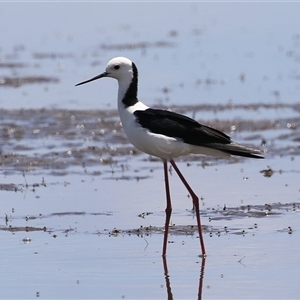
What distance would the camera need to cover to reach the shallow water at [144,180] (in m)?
7.65

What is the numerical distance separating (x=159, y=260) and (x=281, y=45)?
15.2 metres

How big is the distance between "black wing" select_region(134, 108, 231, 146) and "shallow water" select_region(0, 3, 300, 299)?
838 mm

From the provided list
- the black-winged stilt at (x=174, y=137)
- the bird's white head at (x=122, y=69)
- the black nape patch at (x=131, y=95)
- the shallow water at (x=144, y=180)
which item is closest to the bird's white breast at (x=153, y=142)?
the black-winged stilt at (x=174, y=137)

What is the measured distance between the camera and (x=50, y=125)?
14.7 meters

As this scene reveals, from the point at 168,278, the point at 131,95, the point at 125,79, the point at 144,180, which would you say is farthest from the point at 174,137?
the point at 144,180

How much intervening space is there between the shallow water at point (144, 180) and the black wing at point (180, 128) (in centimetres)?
84

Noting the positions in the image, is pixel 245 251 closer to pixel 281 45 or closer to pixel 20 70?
pixel 20 70

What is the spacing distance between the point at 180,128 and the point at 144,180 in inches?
106

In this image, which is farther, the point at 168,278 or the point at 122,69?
the point at 122,69

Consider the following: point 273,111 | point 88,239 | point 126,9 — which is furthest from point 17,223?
point 126,9

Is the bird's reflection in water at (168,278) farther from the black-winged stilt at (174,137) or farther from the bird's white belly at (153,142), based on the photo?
the bird's white belly at (153,142)

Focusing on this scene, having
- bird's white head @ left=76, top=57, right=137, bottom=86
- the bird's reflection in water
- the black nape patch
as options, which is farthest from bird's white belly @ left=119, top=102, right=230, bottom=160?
the bird's reflection in water

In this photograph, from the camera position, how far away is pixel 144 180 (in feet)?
36.9

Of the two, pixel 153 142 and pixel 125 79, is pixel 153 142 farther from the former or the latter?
pixel 125 79
